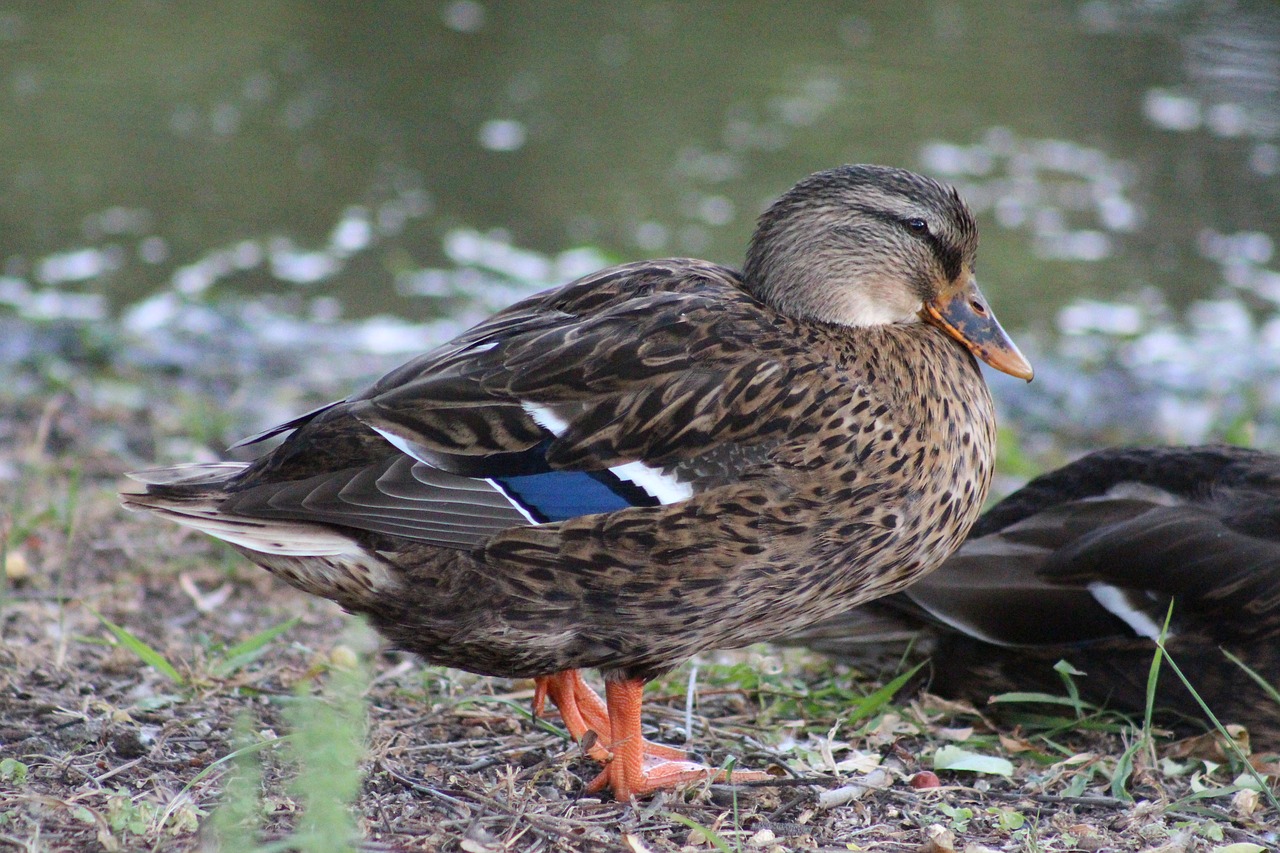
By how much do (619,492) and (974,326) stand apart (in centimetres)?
95

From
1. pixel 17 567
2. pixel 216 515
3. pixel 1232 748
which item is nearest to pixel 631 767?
pixel 216 515

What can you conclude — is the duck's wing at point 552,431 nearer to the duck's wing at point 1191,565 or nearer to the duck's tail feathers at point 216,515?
the duck's tail feathers at point 216,515

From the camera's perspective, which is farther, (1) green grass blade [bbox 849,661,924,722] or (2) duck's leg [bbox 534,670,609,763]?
(1) green grass blade [bbox 849,661,924,722]

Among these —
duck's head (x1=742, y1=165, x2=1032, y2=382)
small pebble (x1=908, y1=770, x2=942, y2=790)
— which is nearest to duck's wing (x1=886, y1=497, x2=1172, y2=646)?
small pebble (x1=908, y1=770, x2=942, y2=790)

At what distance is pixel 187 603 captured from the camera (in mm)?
4117

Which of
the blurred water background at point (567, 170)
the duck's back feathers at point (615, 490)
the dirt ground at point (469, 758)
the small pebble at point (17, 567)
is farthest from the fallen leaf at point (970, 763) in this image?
the blurred water background at point (567, 170)

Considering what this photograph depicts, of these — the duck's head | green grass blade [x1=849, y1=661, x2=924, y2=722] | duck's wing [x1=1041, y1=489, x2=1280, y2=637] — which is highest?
the duck's head

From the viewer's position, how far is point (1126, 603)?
10.9ft

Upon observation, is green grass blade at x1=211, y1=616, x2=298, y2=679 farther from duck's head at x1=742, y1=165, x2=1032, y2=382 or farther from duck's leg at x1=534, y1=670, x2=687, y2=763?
duck's head at x1=742, y1=165, x2=1032, y2=382

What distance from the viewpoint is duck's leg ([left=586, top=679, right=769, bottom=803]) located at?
2.90 metres

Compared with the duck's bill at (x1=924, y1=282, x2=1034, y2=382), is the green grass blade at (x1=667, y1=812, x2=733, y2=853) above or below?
below

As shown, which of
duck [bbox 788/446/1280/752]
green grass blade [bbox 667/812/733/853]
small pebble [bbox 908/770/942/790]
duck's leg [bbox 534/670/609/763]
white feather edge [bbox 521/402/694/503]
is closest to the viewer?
green grass blade [bbox 667/812/733/853]

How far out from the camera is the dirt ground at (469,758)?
8.65 ft

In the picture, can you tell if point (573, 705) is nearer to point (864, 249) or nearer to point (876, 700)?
point (876, 700)
